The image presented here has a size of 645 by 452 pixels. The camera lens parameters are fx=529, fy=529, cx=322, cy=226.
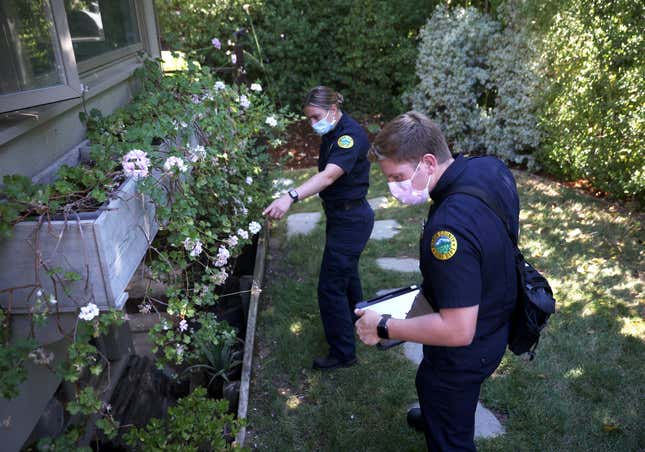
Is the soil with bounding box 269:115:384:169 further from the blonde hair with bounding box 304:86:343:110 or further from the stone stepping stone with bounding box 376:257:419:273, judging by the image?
the blonde hair with bounding box 304:86:343:110

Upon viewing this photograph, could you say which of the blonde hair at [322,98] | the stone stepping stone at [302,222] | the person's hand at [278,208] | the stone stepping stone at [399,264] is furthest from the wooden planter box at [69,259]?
the stone stepping stone at [302,222]

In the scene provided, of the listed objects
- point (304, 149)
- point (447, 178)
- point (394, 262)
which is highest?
point (447, 178)

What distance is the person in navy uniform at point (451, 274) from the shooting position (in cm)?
194

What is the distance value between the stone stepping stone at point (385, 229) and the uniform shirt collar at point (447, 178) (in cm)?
385

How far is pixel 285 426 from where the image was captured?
3395mm

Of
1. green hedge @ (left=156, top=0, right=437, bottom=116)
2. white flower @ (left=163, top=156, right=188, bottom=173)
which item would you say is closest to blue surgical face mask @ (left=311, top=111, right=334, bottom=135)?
white flower @ (left=163, top=156, right=188, bottom=173)

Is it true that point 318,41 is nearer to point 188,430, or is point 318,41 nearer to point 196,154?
point 196,154

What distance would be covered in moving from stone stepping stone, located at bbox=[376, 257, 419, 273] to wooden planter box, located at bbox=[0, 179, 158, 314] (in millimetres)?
3441

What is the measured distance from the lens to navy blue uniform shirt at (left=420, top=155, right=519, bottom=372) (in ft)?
6.31

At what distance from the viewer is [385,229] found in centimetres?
627

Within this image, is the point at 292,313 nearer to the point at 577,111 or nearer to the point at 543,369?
the point at 543,369

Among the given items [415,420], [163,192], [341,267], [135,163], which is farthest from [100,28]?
[415,420]

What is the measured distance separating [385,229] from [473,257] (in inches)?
171

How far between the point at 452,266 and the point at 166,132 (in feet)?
5.78
